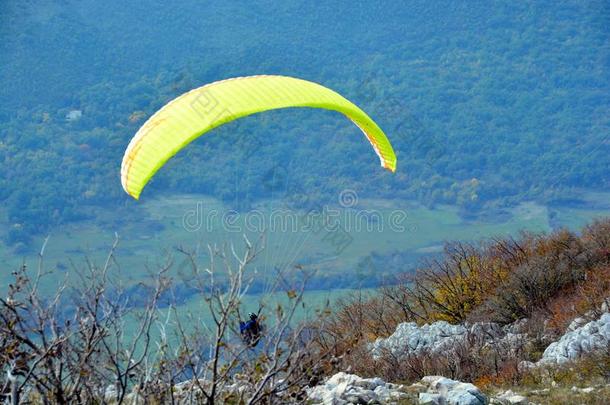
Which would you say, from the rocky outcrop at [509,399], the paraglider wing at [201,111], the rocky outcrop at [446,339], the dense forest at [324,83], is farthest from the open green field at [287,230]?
the paraglider wing at [201,111]

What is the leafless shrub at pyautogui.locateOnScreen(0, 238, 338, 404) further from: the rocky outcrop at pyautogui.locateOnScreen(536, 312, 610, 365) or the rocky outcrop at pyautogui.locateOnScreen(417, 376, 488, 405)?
the rocky outcrop at pyautogui.locateOnScreen(536, 312, 610, 365)

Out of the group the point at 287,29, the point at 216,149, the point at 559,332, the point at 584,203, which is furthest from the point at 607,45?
the point at 559,332

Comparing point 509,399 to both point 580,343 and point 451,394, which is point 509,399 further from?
point 580,343

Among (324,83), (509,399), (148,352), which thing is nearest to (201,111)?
(148,352)

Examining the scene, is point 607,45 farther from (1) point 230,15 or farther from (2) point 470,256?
(2) point 470,256

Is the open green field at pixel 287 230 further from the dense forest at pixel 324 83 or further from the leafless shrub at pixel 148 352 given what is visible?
the leafless shrub at pixel 148 352

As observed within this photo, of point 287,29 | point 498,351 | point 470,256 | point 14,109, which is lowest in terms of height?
point 498,351

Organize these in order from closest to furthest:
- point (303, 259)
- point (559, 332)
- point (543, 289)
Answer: point (559, 332)
point (543, 289)
point (303, 259)
